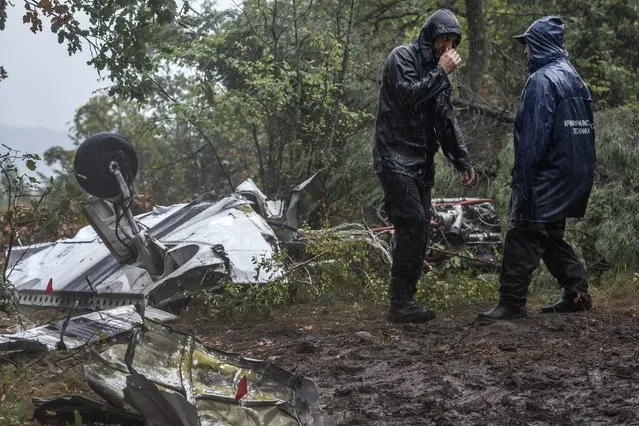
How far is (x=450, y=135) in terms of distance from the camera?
20.8 feet

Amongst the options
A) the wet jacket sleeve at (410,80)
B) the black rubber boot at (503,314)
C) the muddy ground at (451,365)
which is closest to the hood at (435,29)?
the wet jacket sleeve at (410,80)

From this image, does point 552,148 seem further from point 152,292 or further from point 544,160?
point 152,292

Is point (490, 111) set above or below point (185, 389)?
above

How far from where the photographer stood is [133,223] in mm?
7762

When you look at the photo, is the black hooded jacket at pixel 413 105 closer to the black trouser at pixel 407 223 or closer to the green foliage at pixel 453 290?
the black trouser at pixel 407 223

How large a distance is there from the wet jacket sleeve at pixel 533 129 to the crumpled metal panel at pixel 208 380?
2.50 metres

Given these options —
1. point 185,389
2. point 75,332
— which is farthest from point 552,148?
point 75,332

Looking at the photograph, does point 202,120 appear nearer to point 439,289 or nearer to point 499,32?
point 439,289

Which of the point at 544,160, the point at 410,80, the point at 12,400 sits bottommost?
the point at 12,400

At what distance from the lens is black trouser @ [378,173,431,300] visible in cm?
610

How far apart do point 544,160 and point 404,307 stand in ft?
4.57

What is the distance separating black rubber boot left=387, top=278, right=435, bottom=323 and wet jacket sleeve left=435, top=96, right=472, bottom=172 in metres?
0.93

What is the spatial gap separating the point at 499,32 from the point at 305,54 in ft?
18.2

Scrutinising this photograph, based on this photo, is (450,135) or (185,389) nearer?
(185,389)
